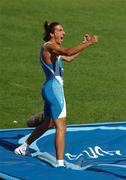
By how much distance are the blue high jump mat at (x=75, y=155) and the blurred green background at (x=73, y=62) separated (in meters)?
1.92

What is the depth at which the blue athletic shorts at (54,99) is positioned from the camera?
922 cm

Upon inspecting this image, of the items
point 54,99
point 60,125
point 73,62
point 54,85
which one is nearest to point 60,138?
point 60,125

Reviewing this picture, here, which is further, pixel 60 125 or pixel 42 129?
pixel 42 129

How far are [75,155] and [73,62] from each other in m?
7.92

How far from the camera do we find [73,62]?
17531 mm

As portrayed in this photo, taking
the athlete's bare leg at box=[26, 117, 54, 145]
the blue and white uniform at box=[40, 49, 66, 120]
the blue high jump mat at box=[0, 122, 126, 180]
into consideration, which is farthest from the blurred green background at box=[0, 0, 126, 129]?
the blue and white uniform at box=[40, 49, 66, 120]

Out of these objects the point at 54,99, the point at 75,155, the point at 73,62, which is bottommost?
the point at 75,155

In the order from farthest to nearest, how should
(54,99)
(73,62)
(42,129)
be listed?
1. (73,62)
2. (42,129)
3. (54,99)

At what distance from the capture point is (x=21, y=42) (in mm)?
19672

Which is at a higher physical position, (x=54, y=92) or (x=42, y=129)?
(x=54, y=92)

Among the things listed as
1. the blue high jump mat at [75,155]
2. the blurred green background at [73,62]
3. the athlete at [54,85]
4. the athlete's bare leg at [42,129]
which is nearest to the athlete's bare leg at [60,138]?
the athlete at [54,85]

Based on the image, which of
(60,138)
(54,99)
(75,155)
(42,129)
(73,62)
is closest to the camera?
(60,138)

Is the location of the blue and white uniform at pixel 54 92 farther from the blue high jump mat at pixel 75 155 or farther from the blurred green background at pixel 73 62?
the blurred green background at pixel 73 62

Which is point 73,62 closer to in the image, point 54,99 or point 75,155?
point 75,155
